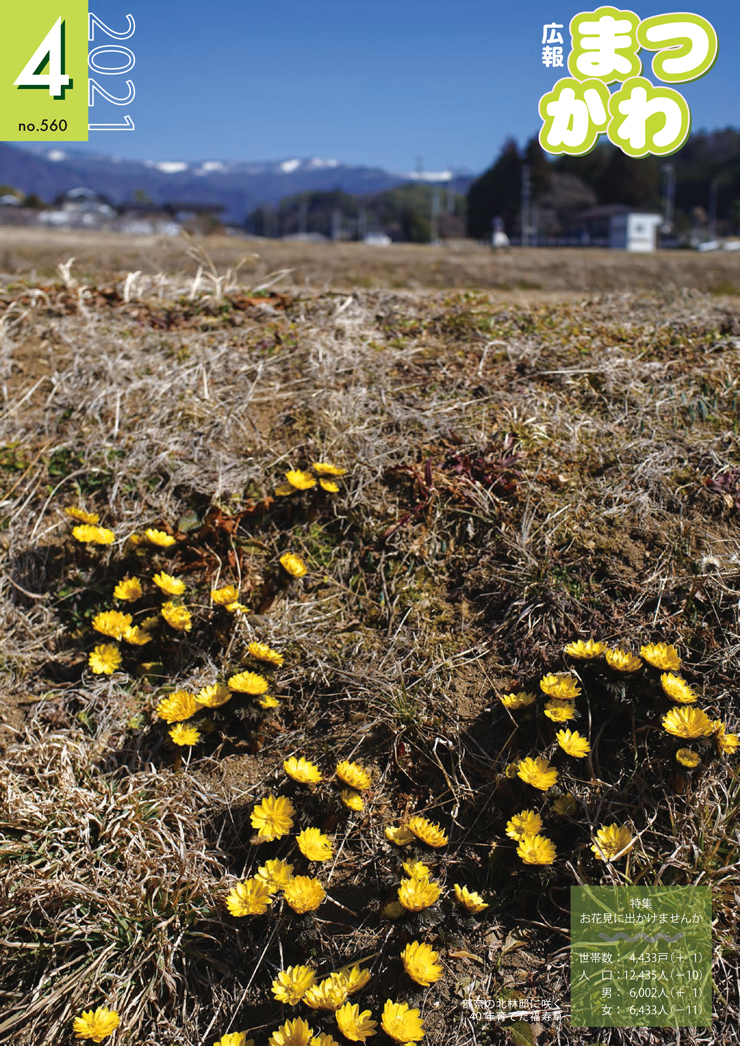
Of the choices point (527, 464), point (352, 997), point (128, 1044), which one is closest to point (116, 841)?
point (128, 1044)

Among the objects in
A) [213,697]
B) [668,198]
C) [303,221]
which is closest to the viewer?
[213,697]

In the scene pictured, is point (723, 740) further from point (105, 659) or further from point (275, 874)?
point (105, 659)

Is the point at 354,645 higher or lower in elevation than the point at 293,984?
higher

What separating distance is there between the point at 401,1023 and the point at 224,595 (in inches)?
53.9

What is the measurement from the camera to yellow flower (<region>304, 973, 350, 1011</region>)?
1755mm

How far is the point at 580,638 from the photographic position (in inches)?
97.9

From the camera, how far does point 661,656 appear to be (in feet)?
7.07

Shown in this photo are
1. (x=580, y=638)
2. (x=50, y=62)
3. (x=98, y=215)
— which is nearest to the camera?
(x=580, y=638)

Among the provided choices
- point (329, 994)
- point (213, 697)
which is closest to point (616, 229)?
point (213, 697)

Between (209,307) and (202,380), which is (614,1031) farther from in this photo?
(209,307)

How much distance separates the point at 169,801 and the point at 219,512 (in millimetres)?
1083

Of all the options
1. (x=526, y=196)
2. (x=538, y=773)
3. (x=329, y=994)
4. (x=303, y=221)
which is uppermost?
(x=303, y=221)

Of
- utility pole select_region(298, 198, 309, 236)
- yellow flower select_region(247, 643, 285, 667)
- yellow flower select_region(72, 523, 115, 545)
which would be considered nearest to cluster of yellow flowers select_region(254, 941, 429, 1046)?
yellow flower select_region(247, 643, 285, 667)

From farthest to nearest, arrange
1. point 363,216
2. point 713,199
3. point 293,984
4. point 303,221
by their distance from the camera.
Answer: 1. point 303,221
2. point 363,216
3. point 713,199
4. point 293,984
